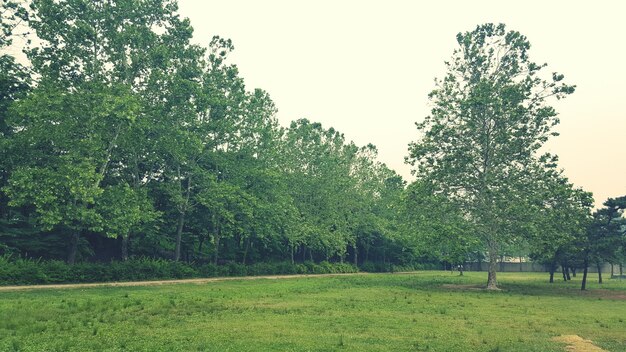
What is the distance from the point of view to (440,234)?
4234cm

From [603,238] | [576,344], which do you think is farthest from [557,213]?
[576,344]

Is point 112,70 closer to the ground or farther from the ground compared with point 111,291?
farther from the ground

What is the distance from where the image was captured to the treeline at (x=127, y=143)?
3738 cm

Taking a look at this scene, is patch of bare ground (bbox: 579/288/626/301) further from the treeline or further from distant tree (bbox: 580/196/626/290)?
the treeline

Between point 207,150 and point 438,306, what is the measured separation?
3408 cm

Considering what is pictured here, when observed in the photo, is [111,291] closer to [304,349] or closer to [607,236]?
[304,349]

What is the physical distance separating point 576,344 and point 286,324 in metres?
10.7

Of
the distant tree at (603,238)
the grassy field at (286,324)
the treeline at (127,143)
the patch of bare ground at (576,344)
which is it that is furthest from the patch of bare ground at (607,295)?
the patch of bare ground at (576,344)

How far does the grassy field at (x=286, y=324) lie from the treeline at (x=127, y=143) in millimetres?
11513

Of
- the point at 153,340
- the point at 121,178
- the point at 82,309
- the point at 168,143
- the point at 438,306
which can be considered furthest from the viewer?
the point at 121,178

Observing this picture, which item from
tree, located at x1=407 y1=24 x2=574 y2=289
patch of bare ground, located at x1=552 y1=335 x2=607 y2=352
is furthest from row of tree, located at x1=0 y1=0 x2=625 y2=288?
patch of bare ground, located at x1=552 y1=335 x2=607 y2=352

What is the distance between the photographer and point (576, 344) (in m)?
15.8

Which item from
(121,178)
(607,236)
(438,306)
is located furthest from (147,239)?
(607,236)

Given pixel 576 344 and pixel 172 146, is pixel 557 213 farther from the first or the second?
pixel 172 146
